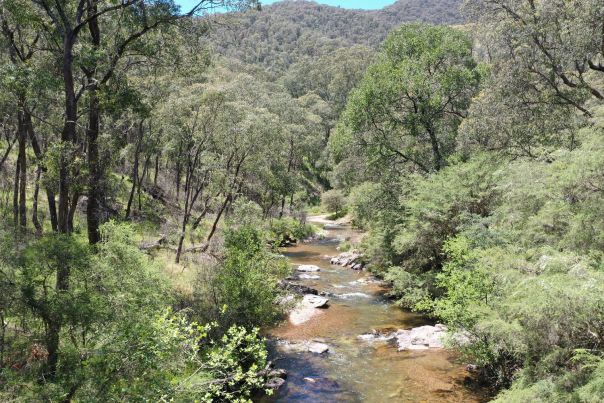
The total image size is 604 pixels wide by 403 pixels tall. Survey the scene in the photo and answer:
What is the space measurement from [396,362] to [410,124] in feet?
53.6

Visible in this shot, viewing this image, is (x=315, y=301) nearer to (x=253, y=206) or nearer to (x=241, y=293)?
(x=253, y=206)

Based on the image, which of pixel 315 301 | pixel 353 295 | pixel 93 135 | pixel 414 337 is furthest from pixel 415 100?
pixel 93 135

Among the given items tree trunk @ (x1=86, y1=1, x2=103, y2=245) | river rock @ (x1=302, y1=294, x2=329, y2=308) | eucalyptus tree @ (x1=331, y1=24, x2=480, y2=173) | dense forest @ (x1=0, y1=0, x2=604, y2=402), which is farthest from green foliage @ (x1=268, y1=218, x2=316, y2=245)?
tree trunk @ (x1=86, y1=1, x2=103, y2=245)

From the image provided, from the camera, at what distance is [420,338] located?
1814cm

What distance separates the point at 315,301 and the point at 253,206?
6.14 metres

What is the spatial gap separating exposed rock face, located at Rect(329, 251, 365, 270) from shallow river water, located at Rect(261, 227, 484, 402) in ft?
27.0

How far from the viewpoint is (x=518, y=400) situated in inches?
364

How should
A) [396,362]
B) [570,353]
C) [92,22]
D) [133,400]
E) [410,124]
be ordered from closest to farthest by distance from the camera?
[133,400]
[570,353]
[92,22]
[396,362]
[410,124]

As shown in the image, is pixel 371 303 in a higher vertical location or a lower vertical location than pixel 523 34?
lower

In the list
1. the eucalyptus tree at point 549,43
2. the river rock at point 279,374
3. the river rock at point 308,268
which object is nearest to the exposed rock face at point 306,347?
the river rock at point 279,374

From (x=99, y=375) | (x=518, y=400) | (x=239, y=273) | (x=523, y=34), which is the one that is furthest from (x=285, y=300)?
(x=523, y=34)

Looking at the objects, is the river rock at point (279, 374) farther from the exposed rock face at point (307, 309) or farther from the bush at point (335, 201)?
the bush at point (335, 201)

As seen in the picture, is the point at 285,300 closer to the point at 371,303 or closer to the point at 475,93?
the point at 371,303

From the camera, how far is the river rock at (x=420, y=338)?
688 inches
